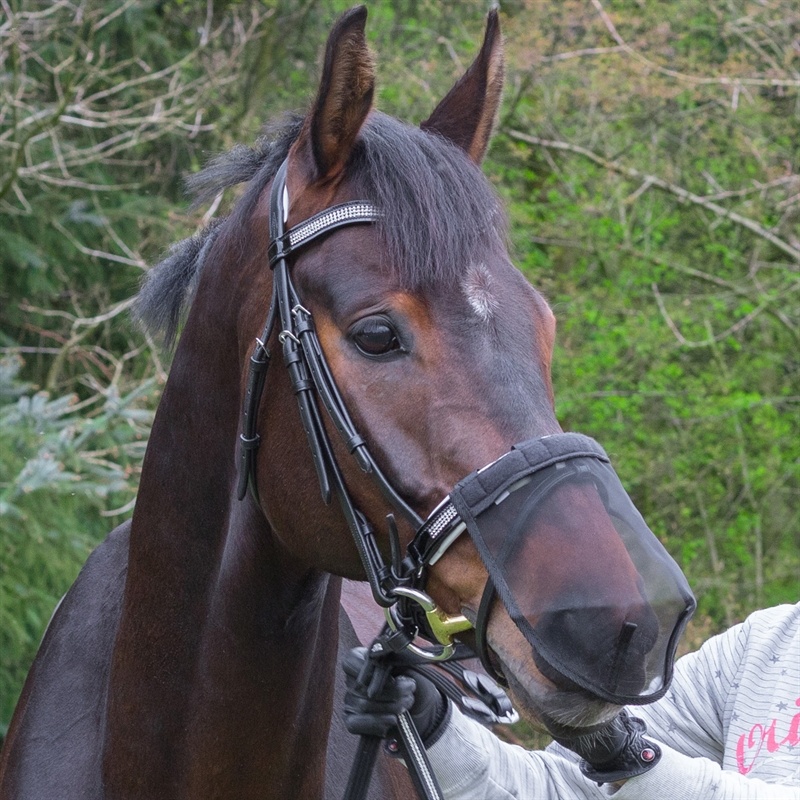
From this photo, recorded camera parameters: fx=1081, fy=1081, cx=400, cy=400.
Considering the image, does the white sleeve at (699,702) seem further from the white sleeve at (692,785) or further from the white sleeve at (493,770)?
the white sleeve at (692,785)

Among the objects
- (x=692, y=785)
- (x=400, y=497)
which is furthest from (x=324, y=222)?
(x=692, y=785)

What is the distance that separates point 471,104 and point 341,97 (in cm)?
37

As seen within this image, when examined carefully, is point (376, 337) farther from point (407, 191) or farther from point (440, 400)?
point (407, 191)

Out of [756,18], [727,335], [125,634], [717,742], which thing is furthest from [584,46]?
[125,634]

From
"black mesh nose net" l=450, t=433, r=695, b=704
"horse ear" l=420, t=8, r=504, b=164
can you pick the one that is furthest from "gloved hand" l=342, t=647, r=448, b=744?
"horse ear" l=420, t=8, r=504, b=164

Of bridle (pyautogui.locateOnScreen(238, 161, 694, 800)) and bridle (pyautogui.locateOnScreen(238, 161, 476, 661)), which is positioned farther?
bridle (pyautogui.locateOnScreen(238, 161, 476, 661))

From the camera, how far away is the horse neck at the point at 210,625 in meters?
1.85

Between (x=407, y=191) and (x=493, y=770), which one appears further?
(x=493, y=770)

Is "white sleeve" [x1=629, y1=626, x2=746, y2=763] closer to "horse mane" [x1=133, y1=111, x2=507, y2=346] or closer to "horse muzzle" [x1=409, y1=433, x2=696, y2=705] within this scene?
"horse muzzle" [x1=409, y1=433, x2=696, y2=705]

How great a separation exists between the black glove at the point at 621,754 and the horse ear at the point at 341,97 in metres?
1.06

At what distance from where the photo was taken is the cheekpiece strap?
5.69 ft

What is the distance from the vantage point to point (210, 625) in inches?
74.2

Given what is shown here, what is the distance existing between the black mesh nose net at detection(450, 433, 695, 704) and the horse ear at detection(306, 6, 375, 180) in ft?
2.09

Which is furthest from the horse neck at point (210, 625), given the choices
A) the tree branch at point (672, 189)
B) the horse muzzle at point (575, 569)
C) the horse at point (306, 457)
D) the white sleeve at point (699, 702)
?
the tree branch at point (672, 189)
